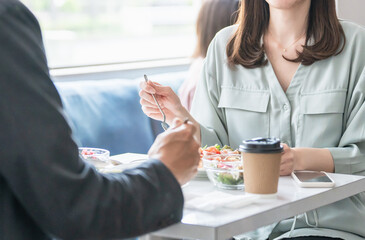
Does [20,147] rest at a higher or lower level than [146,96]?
higher

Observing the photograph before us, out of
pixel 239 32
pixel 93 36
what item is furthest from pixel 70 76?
pixel 239 32

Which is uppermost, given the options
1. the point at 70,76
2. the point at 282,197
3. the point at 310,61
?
the point at 310,61

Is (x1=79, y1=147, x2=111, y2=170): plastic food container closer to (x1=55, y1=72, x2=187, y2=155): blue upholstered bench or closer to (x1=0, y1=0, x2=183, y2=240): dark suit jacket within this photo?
(x1=0, y1=0, x2=183, y2=240): dark suit jacket

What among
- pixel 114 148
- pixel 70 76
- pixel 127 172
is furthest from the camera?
pixel 70 76

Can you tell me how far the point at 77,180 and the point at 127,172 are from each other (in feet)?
0.41

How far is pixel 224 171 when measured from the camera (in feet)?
4.77

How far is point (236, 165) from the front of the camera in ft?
4.98

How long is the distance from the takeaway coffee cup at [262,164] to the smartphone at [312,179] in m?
0.14

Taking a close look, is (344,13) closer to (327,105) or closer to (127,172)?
(327,105)

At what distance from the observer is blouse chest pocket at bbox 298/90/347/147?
191 cm

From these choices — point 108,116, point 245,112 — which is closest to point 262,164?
point 245,112

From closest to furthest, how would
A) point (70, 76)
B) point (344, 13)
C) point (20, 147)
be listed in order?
point (20, 147) < point (344, 13) < point (70, 76)

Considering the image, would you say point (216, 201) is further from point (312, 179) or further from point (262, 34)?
point (262, 34)

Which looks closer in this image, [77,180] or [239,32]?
[77,180]
